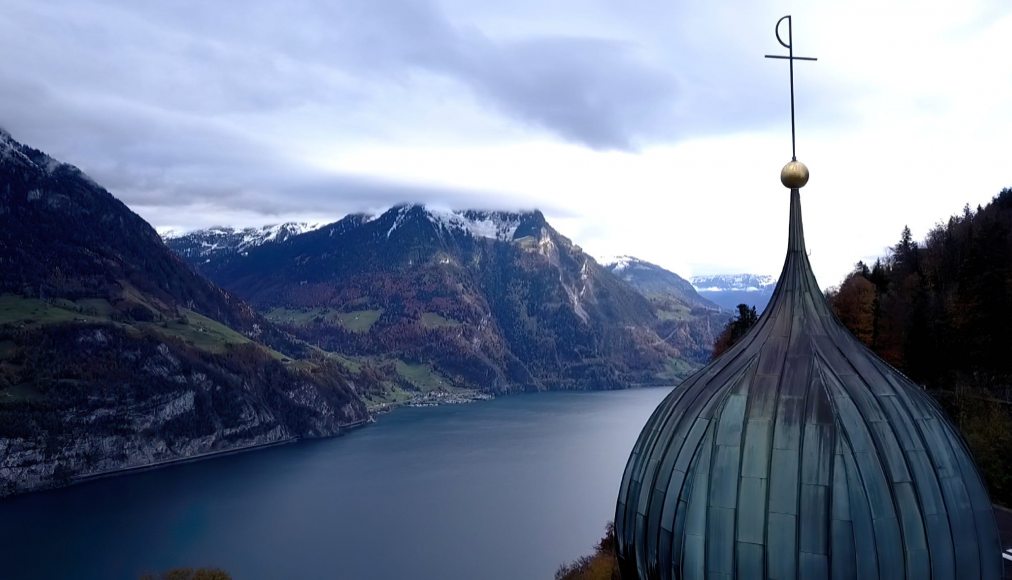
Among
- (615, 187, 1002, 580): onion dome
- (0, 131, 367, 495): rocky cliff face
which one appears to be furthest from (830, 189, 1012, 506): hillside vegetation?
(0, 131, 367, 495): rocky cliff face

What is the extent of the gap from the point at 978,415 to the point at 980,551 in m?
35.6

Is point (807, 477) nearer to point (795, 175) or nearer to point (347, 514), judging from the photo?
point (795, 175)

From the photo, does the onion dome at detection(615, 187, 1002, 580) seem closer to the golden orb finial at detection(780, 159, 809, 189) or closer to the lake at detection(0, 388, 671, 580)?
the golden orb finial at detection(780, 159, 809, 189)

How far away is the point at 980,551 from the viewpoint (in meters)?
8.95

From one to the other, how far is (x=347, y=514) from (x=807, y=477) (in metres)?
78.2

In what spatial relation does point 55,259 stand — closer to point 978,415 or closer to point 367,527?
point 367,527

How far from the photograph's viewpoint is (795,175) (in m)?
11.2

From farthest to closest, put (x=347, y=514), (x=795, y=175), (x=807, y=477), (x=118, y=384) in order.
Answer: (x=118, y=384), (x=347, y=514), (x=795, y=175), (x=807, y=477)

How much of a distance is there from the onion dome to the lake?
51.9 metres

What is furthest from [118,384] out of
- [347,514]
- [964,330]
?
[964,330]

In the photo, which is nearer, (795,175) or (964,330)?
(795,175)

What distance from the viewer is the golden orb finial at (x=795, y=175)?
11195 mm

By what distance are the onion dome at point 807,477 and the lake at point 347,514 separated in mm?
51895

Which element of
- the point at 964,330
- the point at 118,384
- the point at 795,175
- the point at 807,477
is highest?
the point at 795,175
